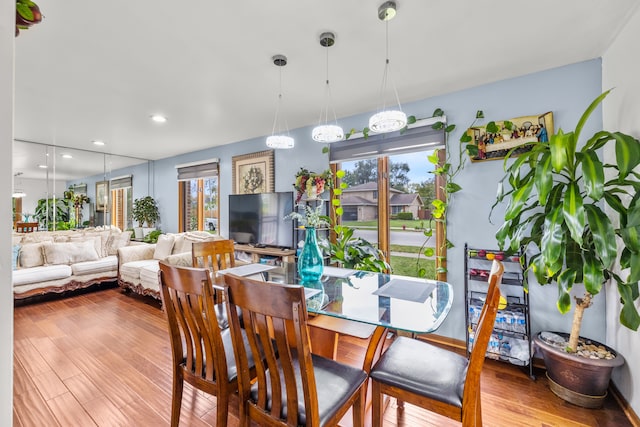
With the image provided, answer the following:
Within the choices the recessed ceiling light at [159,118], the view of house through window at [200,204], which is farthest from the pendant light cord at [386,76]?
the view of house through window at [200,204]

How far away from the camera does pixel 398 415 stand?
69.1 inches

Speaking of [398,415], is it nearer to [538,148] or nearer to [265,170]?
[538,148]

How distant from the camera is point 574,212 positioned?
1.52 meters

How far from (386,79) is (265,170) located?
231 centimetres

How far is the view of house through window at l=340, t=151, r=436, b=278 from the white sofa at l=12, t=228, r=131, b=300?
3.93m

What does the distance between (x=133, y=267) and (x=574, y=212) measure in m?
4.79

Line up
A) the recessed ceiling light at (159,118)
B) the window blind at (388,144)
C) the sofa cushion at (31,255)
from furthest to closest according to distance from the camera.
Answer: the sofa cushion at (31,255)
the recessed ceiling light at (159,118)
the window blind at (388,144)

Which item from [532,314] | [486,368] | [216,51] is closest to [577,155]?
[532,314]

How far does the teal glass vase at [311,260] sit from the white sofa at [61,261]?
13.2 feet

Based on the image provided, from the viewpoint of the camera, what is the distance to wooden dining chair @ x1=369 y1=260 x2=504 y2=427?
44.2 inches

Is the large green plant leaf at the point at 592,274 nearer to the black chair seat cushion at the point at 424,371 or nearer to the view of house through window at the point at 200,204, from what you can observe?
the black chair seat cushion at the point at 424,371

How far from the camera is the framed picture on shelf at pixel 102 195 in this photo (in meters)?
5.89

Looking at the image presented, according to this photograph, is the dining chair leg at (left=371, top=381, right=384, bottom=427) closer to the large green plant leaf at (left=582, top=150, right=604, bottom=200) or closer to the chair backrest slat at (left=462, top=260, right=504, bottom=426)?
the chair backrest slat at (left=462, top=260, right=504, bottom=426)

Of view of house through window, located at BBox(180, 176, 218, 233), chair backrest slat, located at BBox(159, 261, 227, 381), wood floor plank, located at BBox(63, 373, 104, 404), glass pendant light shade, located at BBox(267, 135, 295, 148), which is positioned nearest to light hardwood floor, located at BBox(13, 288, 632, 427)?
wood floor plank, located at BBox(63, 373, 104, 404)
